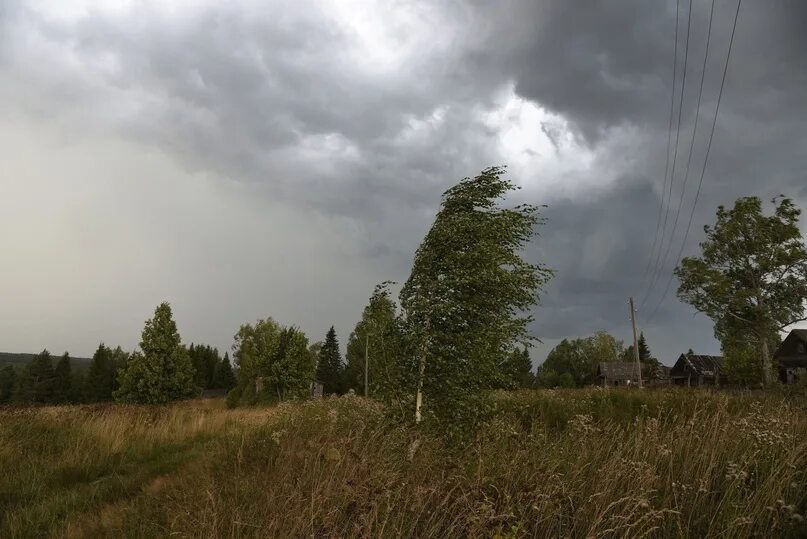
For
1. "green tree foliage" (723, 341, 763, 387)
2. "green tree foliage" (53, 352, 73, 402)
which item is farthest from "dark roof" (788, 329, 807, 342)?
"green tree foliage" (53, 352, 73, 402)

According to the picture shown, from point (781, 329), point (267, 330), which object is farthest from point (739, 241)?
point (267, 330)

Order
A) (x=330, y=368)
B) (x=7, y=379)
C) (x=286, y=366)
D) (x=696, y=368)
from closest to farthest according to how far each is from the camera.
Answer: (x=286, y=366)
(x=696, y=368)
(x=330, y=368)
(x=7, y=379)

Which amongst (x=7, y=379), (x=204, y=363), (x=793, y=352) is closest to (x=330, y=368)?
(x=204, y=363)

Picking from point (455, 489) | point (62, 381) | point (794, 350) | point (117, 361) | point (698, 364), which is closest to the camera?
point (455, 489)

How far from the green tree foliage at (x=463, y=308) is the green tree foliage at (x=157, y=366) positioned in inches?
1112

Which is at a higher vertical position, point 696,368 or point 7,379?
point 696,368

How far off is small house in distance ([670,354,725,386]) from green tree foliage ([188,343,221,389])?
222 ft

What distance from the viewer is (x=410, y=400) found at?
8.50m

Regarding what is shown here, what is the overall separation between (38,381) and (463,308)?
93393 millimetres

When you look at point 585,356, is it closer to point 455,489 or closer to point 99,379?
point 99,379

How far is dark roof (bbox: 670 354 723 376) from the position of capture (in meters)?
62.3

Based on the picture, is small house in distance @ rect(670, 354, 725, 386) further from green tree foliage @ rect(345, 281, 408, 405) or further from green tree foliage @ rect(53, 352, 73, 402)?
green tree foliage @ rect(53, 352, 73, 402)

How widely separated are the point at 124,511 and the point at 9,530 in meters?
Result: 1.08

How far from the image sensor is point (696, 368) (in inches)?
2468
